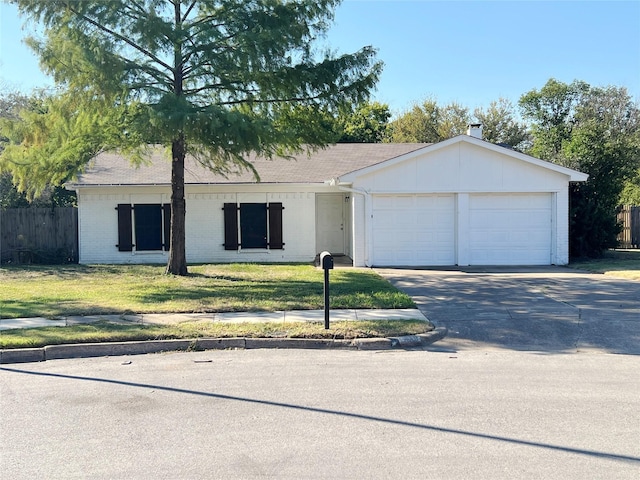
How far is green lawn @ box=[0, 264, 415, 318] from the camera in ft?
34.5

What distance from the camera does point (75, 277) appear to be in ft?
50.4

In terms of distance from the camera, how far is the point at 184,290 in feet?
41.5

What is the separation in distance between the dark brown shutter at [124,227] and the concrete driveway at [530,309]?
902 centimetres

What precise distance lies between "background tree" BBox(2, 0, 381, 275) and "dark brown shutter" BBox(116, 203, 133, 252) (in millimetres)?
4897

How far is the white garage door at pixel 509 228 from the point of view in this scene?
17078 mm

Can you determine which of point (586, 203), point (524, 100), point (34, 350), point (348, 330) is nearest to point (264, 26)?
point (348, 330)

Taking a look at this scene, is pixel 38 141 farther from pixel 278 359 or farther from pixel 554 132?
pixel 554 132

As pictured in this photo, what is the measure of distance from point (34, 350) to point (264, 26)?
8391 millimetres

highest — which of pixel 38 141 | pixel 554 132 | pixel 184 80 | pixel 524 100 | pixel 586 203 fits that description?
pixel 524 100

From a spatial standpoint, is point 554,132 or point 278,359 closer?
point 278,359

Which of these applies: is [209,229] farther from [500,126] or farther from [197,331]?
[500,126]

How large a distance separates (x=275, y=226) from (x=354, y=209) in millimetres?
3551

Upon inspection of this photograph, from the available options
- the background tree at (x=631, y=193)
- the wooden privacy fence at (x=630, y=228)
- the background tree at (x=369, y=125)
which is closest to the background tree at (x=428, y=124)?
the background tree at (x=369, y=125)

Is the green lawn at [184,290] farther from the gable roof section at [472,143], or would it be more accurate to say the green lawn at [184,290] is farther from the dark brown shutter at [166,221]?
the gable roof section at [472,143]
